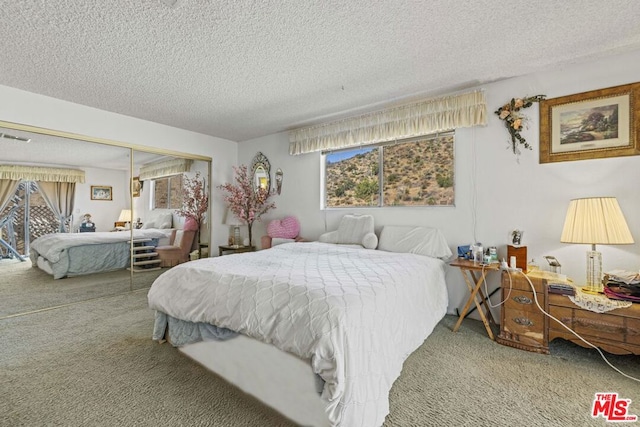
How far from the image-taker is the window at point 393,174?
3.13 meters

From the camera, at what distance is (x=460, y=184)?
2969mm

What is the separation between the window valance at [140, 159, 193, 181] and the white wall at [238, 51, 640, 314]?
323 centimetres

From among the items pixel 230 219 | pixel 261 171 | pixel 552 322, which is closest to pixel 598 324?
pixel 552 322

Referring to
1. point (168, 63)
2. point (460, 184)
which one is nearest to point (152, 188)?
point (168, 63)

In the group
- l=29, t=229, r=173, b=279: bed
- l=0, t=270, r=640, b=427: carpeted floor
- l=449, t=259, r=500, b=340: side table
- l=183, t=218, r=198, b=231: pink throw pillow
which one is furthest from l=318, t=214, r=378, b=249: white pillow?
l=29, t=229, r=173, b=279: bed

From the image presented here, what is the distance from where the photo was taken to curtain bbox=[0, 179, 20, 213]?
301 centimetres

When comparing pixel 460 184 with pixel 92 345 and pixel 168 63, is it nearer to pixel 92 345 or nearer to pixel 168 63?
pixel 168 63

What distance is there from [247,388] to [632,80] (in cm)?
371

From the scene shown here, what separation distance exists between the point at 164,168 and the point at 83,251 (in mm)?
1486

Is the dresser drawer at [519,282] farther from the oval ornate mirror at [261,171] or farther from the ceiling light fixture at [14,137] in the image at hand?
the ceiling light fixture at [14,137]

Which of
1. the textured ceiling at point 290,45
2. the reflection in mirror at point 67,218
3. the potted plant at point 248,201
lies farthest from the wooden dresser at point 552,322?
the reflection in mirror at point 67,218

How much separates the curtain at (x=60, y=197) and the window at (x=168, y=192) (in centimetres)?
90

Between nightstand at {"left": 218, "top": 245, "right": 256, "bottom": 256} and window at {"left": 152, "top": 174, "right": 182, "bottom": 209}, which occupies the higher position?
window at {"left": 152, "top": 174, "right": 182, "bottom": 209}

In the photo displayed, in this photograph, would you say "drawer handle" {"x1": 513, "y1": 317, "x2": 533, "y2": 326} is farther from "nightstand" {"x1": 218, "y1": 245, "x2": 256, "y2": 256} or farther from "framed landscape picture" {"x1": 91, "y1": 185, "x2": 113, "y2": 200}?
"framed landscape picture" {"x1": 91, "y1": 185, "x2": 113, "y2": 200}
